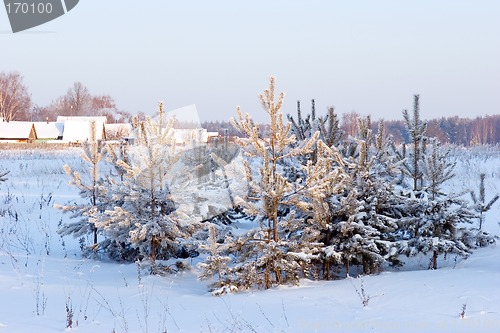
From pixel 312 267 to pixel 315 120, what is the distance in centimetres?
236

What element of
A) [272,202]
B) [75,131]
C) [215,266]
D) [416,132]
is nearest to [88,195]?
[215,266]

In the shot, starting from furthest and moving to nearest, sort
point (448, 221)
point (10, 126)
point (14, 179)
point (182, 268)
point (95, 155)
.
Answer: point (10, 126)
point (14, 179)
point (95, 155)
point (182, 268)
point (448, 221)

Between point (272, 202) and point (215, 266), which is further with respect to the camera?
point (272, 202)

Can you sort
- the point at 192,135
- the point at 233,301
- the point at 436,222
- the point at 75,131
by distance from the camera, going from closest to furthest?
the point at 233,301
the point at 436,222
the point at 192,135
the point at 75,131

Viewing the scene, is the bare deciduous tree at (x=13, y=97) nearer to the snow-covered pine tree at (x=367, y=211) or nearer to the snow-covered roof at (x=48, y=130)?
the snow-covered roof at (x=48, y=130)

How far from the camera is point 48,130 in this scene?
222ft

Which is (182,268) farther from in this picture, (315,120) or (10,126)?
(10,126)

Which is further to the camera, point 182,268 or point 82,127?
point 82,127

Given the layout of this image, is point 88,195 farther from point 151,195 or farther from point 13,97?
point 13,97

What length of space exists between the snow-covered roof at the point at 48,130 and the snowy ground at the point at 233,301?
61341 millimetres

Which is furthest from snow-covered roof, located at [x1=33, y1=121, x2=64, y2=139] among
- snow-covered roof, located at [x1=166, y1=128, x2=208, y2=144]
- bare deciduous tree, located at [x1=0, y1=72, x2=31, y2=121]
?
snow-covered roof, located at [x1=166, y1=128, x2=208, y2=144]

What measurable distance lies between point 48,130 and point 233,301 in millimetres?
66676

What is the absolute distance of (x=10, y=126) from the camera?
202 feet

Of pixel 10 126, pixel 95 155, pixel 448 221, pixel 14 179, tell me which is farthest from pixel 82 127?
pixel 448 221
